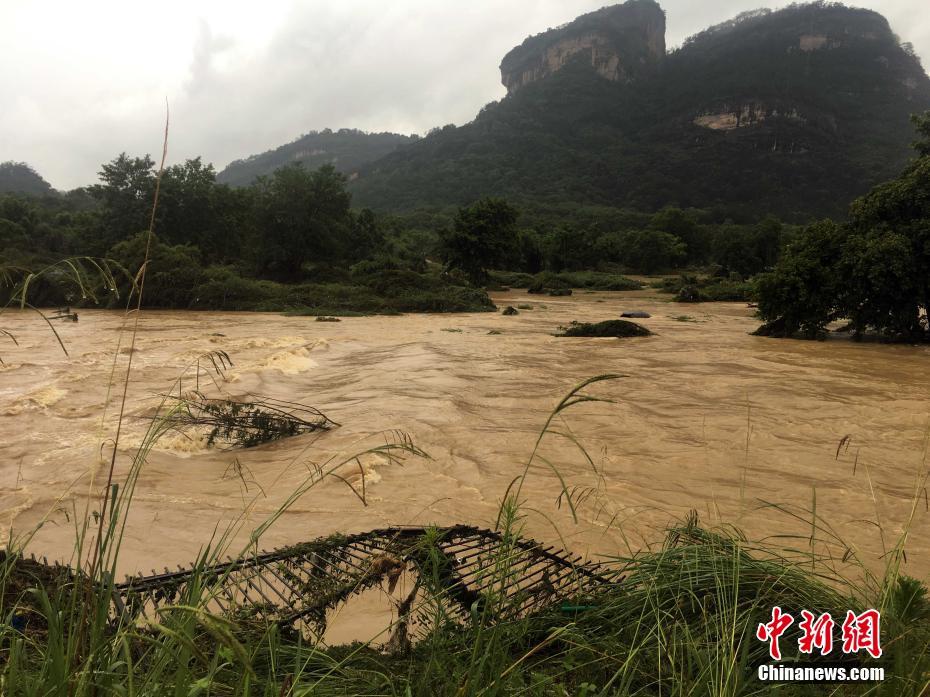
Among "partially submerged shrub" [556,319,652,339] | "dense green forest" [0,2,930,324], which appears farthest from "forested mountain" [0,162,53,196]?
"partially submerged shrub" [556,319,652,339]

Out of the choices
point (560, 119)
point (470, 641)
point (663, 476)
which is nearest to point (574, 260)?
point (663, 476)

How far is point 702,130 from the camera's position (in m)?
110

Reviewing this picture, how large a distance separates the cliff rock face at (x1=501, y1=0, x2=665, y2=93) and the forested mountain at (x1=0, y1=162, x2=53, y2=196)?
122 m

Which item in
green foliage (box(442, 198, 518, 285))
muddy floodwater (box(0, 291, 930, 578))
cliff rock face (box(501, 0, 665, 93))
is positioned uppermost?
cliff rock face (box(501, 0, 665, 93))

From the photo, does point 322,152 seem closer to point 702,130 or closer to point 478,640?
point 702,130

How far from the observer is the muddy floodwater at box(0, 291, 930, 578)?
3.69 m

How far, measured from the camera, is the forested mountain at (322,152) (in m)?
163

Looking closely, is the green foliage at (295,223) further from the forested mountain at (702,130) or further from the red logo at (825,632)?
the forested mountain at (702,130)

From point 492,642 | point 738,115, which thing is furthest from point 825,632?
point 738,115

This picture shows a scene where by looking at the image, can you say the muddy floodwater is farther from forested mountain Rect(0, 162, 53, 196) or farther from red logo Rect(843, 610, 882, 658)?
forested mountain Rect(0, 162, 53, 196)

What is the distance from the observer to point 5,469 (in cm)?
467

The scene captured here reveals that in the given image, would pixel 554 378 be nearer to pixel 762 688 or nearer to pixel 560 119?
pixel 762 688

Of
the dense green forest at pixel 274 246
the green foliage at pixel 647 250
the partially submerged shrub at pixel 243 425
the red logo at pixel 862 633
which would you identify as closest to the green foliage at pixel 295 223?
the dense green forest at pixel 274 246

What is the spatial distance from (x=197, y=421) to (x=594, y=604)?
177 inches
